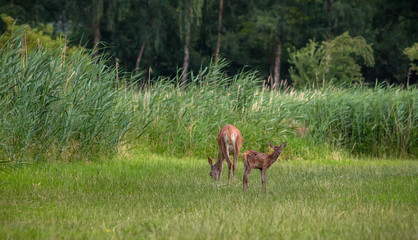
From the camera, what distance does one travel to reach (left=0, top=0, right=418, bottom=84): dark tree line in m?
41.0

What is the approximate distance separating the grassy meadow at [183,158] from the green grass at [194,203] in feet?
0.08

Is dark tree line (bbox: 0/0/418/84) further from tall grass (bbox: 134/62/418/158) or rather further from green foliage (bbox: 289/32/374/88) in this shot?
tall grass (bbox: 134/62/418/158)

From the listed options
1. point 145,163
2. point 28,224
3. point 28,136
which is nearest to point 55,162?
point 28,136

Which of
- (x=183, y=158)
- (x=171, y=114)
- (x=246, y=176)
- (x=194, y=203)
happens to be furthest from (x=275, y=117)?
(x=194, y=203)

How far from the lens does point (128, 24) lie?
152ft

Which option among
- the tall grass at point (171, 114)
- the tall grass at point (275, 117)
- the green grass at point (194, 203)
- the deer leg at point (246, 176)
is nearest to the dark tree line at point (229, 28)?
the tall grass at point (275, 117)

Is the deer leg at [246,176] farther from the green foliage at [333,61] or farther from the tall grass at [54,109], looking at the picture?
the green foliage at [333,61]

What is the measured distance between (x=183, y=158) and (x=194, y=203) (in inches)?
224

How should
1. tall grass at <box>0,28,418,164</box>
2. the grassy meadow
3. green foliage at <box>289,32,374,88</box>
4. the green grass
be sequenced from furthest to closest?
green foliage at <box>289,32,374,88</box> → tall grass at <box>0,28,418,164</box> → the grassy meadow → the green grass

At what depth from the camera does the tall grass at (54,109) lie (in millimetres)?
9203

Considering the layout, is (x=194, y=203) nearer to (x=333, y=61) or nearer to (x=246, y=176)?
(x=246, y=176)

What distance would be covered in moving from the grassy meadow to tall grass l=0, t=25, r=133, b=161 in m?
0.03

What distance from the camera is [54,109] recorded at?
9828 millimetres

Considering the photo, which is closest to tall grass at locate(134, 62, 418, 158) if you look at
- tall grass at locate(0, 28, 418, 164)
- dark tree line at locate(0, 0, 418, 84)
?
tall grass at locate(0, 28, 418, 164)
